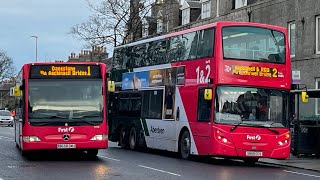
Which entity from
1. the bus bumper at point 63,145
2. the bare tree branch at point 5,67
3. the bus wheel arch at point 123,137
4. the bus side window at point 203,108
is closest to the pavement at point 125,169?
the bus bumper at point 63,145

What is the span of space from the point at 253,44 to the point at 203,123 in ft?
9.28

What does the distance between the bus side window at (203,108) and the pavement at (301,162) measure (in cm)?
325

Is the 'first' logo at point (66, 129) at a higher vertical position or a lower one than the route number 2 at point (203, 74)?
lower

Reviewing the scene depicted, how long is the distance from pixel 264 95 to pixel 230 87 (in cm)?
111

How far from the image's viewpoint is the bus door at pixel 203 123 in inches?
703

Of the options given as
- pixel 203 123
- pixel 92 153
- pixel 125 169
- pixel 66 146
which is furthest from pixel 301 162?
pixel 66 146

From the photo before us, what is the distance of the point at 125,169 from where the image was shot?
15.8 metres

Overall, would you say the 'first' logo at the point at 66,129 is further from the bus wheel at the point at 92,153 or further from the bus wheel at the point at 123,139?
the bus wheel at the point at 123,139

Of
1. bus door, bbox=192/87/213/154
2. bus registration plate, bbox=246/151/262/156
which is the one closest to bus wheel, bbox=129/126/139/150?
bus door, bbox=192/87/213/154

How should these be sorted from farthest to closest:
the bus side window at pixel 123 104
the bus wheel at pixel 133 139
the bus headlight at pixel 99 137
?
the bus side window at pixel 123 104
the bus wheel at pixel 133 139
the bus headlight at pixel 99 137

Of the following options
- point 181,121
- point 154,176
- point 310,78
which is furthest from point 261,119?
point 310,78

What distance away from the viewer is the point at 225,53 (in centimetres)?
1775

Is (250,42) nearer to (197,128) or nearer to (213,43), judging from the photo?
(213,43)

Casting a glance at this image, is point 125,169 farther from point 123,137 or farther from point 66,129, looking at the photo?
point 123,137
